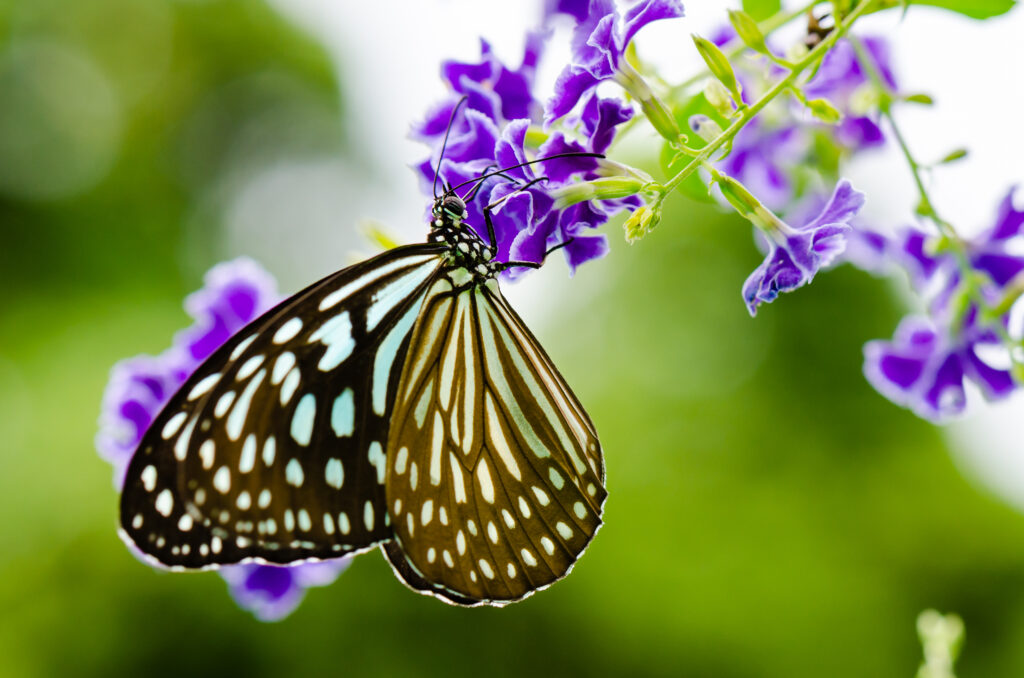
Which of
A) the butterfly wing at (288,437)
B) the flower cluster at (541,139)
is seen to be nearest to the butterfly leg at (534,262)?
the flower cluster at (541,139)

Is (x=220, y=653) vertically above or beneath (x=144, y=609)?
beneath

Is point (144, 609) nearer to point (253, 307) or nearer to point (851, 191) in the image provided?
point (253, 307)

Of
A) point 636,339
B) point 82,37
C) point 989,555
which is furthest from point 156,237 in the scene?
point 989,555

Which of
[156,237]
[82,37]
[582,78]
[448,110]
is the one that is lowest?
[582,78]

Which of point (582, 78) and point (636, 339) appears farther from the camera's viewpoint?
point (636, 339)

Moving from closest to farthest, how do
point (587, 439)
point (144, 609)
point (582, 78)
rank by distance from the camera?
point (582, 78)
point (587, 439)
point (144, 609)

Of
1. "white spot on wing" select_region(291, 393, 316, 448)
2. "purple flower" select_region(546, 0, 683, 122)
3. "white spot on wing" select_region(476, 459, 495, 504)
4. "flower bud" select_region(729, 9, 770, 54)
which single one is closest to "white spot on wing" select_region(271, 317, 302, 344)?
"white spot on wing" select_region(291, 393, 316, 448)
